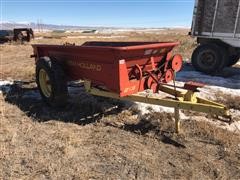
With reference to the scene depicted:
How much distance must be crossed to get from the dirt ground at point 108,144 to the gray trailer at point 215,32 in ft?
13.7

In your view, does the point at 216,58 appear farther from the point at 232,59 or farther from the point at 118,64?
the point at 118,64

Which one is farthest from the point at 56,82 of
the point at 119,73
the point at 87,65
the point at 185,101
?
the point at 185,101

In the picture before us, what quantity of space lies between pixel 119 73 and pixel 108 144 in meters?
1.12

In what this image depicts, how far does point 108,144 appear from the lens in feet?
16.5

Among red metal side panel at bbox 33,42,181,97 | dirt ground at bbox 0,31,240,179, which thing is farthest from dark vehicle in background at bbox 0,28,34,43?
red metal side panel at bbox 33,42,181,97

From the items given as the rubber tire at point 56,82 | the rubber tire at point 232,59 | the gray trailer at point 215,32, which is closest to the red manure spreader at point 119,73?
the rubber tire at point 56,82

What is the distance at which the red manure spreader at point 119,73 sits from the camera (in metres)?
5.38

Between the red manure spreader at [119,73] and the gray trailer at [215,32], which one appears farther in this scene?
the gray trailer at [215,32]

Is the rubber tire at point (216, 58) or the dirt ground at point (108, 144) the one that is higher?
the rubber tire at point (216, 58)

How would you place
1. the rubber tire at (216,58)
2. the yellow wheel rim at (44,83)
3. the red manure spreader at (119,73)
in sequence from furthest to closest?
the rubber tire at (216,58) → the yellow wheel rim at (44,83) → the red manure spreader at (119,73)

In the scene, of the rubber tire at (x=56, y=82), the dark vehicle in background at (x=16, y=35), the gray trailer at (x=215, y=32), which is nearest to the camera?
the rubber tire at (x=56, y=82)

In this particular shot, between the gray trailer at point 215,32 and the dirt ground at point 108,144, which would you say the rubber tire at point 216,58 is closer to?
the gray trailer at point 215,32

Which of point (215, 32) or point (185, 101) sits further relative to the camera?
point (215, 32)

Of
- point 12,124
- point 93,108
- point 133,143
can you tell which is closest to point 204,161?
point 133,143
